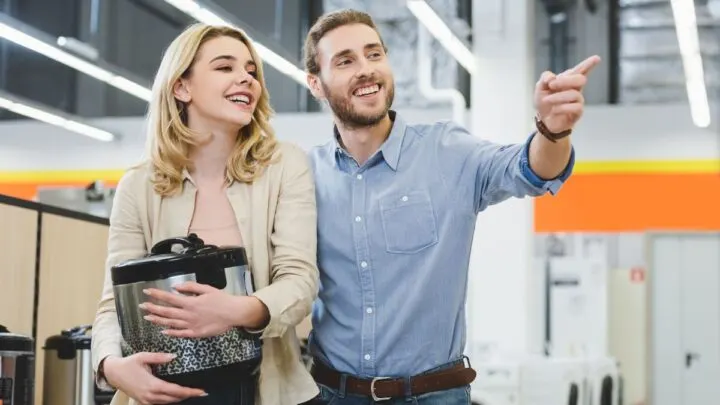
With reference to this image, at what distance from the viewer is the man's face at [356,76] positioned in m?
2.19

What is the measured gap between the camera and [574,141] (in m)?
12.8

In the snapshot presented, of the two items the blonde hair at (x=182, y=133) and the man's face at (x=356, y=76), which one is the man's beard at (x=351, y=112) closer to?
the man's face at (x=356, y=76)

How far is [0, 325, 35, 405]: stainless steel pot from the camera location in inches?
118

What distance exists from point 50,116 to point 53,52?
3.88 m

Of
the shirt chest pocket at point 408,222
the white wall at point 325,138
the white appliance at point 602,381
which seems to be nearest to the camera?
the shirt chest pocket at point 408,222

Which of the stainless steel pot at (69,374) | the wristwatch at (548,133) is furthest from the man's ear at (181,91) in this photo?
the stainless steel pot at (69,374)

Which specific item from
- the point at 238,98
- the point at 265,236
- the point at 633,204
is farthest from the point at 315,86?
the point at 633,204

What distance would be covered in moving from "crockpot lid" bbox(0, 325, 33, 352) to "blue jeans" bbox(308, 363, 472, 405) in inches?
48.3

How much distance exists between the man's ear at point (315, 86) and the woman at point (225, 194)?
25 cm

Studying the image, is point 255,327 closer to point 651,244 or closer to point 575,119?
point 575,119

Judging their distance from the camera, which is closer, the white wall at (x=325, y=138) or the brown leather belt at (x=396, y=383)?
the brown leather belt at (x=396, y=383)

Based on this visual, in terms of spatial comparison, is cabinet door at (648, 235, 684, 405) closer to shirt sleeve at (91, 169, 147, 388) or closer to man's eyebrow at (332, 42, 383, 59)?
man's eyebrow at (332, 42, 383, 59)

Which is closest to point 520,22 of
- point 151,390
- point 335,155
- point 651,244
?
point 651,244

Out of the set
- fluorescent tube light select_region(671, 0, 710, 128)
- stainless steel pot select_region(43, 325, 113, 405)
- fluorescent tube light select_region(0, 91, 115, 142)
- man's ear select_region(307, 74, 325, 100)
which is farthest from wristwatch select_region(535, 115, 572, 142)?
fluorescent tube light select_region(0, 91, 115, 142)
